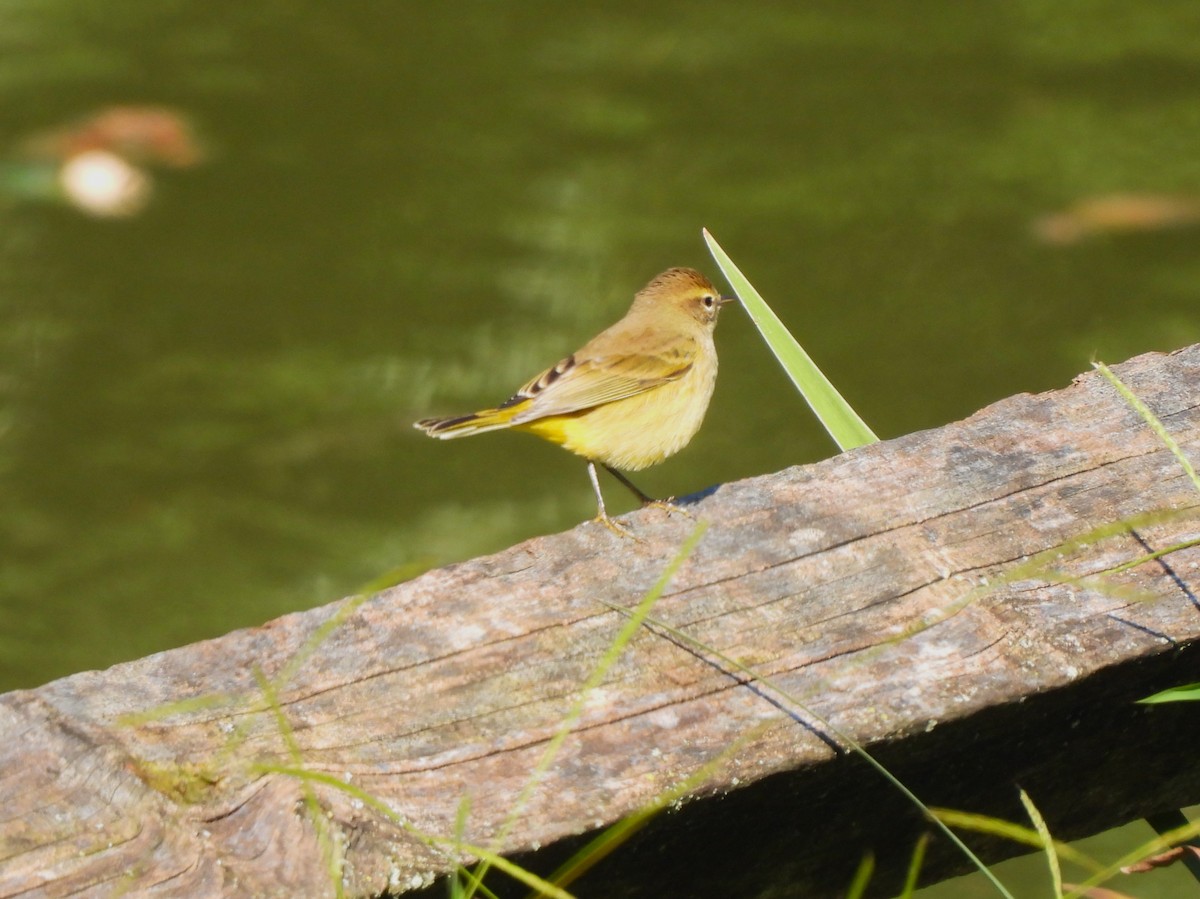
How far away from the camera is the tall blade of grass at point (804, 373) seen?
2.46 meters

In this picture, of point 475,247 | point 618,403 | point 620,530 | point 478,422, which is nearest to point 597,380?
point 618,403

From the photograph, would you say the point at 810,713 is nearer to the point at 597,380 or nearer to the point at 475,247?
the point at 597,380

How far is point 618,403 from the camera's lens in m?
3.61

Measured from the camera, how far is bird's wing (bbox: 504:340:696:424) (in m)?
3.53

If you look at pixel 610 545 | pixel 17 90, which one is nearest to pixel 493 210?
pixel 17 90

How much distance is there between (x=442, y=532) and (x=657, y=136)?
2029 millimetres

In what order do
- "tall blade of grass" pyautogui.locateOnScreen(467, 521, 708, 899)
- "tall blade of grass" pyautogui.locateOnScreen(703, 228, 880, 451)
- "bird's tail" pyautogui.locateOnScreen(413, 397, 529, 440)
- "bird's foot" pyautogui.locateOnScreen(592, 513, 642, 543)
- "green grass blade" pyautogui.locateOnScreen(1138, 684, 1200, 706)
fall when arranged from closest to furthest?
"tall blade of grass" pyautogui.locateOnScreen(467, 521, 708, 899) < "green grass blade" pyautogui.locateOnScreen(1138, 684, 1200, 706) < "bird's foot" pyautogui.locateOnScreen(592, 513, 642, 543) < "tall blade of grass" pyautogui.locateOnScreen(703, 228, 880, 451) < "bird's tail" pyautogui.locateOnScreen(413, 397, 529, 440)

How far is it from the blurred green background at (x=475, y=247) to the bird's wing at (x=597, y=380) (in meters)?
1.24

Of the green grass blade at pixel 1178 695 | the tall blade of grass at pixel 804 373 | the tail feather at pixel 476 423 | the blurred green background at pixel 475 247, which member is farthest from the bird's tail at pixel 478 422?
the green grass blade at pixel 1178 695

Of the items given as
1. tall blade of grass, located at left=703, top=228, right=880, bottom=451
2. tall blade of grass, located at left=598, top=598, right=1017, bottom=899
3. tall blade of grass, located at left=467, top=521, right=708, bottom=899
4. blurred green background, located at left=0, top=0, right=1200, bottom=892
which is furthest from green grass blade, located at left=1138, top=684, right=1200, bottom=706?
blurred green background, located at left=0, top=0, right=1200, bottom=892

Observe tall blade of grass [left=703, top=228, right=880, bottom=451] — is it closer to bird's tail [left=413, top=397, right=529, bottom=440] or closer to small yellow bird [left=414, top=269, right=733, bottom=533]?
small yellow bird [left=414, top=269, right=733, bottom=533]

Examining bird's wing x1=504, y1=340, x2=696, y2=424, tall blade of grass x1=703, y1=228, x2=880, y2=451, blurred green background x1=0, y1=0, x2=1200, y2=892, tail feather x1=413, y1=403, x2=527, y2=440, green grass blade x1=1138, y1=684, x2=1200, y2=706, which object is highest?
green grass blade x1=1138, y1=684, x2=1200, y2=706

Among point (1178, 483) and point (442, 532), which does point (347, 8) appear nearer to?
point (442, 532)

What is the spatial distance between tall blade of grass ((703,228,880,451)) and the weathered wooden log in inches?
15.4
